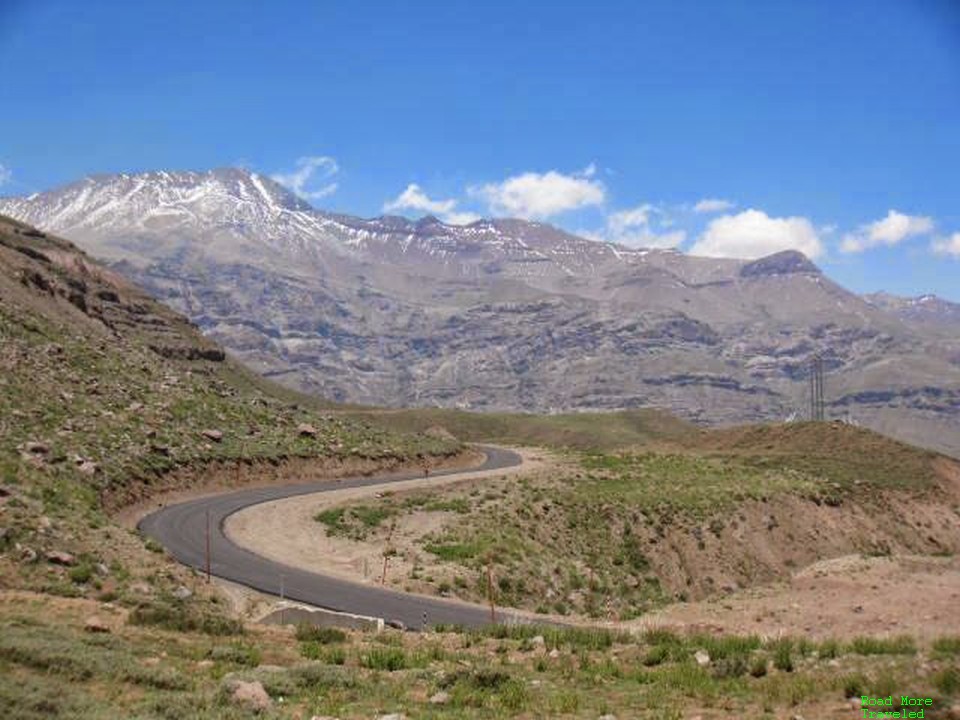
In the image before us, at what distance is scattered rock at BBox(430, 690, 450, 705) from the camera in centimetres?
1616

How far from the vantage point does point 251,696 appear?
1541cm

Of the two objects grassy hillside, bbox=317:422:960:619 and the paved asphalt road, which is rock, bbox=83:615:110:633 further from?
grassy hillside, bbox=317:422:960:619

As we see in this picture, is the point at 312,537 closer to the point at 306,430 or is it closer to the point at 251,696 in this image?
the point at 306,430

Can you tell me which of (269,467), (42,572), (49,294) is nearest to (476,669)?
(42,572)

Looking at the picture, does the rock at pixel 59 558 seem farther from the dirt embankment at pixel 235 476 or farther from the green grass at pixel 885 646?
the green grass at pixel 885 646

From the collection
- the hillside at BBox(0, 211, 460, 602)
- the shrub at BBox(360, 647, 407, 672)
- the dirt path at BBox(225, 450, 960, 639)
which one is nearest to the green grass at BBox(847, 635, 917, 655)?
the dirt path at BBox(225, 450, 960, 639)

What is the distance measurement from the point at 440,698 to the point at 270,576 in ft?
75.7

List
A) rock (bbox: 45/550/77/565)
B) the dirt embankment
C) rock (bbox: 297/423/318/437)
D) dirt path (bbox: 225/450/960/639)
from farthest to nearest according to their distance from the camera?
rock (bbox: 297/423/318/437), the dirt embankment, rock (bbox: 45/550/77/565), dirt path (bbox: 225/450/960/639)

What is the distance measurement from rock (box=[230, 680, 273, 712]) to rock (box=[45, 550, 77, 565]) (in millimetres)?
16079

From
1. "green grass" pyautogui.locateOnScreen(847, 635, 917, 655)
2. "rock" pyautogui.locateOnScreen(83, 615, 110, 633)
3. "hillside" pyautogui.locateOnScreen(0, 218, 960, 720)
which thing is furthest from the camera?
"rock" pyautogui.locateOnScreen(83, 615, 110, 633)

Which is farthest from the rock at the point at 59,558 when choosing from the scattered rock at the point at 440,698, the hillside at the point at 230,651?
the scattered rock at the point at 440,698

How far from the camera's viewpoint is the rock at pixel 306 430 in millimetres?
79025

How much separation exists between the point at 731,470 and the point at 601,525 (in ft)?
91.5

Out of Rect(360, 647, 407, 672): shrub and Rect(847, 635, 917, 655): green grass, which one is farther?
Rect(360, 647, 407, 672): shrub
